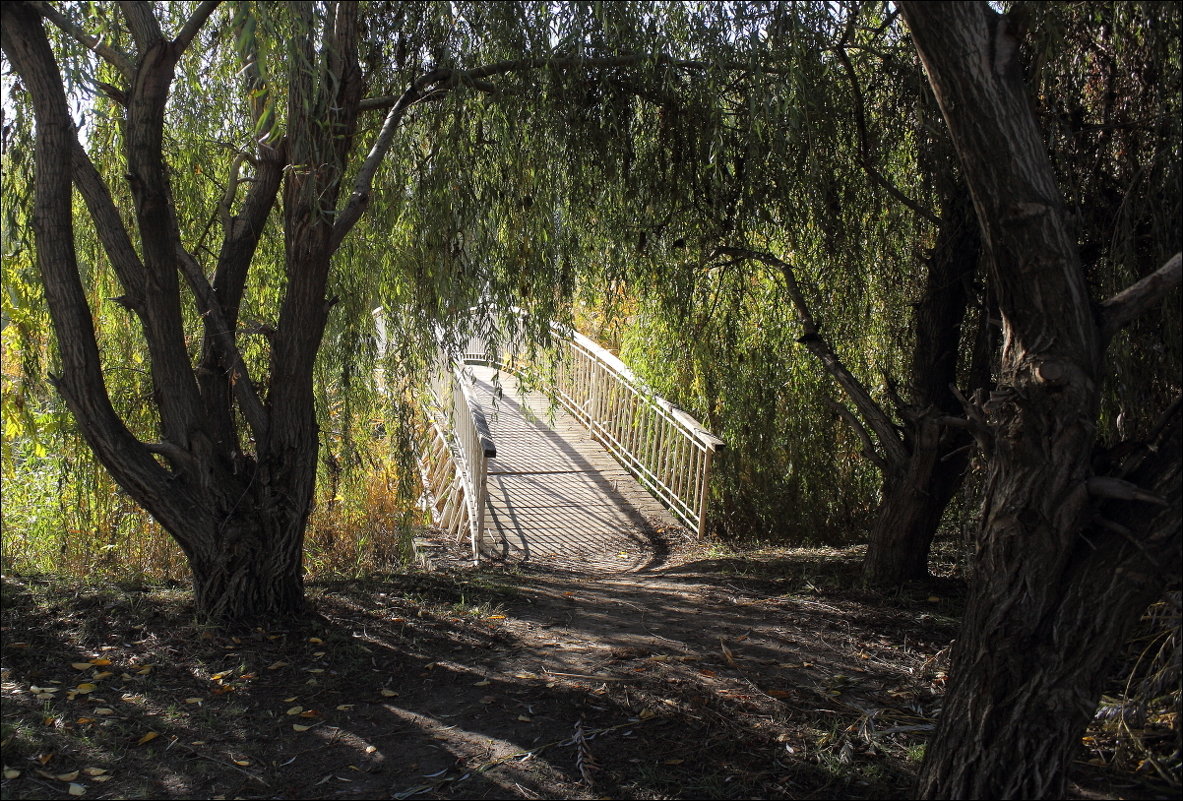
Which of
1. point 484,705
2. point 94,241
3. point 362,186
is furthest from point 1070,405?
point 94,241

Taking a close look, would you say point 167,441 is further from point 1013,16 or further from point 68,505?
point 1013,16

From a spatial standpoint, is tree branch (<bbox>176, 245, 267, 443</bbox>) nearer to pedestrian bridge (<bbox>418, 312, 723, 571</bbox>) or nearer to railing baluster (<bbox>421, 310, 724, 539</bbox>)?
pedestrian bridge (<bbox>418, 312, 723, 571</bbox>)

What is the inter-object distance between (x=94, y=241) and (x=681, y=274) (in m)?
3.51

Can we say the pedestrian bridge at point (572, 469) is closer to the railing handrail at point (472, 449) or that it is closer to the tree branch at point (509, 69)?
the railing handrail at point (472, 449)

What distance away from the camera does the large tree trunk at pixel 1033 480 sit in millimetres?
3014

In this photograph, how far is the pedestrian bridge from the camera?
841 cm

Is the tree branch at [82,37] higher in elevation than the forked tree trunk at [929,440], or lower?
higher

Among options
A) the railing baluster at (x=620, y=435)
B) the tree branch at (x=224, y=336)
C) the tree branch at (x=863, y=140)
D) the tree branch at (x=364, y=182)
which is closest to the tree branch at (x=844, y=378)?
the tree branch at (x=863, y=140)

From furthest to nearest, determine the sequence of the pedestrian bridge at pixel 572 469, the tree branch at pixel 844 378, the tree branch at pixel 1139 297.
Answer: the pedestrian bridge at pixel 572 469 < the tree branch at pixel 844 378 < the tree branch at pixel 1139 297

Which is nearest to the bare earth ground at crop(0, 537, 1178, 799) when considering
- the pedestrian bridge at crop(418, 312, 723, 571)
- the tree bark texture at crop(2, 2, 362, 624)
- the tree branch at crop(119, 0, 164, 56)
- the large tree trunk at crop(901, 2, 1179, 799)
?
the tree bark texture at crop(2, 2, 362, 624)

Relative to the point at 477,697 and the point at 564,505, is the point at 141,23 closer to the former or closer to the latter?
the point at 477,697

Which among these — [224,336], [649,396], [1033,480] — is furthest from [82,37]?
[649,396]

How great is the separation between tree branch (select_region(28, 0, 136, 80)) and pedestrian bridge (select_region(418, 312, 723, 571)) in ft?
9.97

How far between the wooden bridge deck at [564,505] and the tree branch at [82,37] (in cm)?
344
